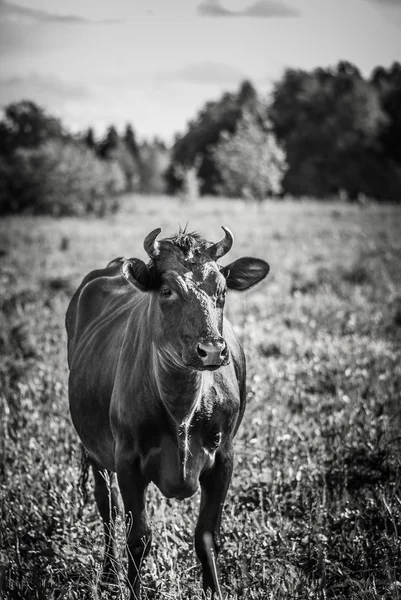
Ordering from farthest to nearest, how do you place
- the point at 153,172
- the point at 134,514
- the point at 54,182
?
the point at 153,172 → the point at 54,182 → the point at 134,514

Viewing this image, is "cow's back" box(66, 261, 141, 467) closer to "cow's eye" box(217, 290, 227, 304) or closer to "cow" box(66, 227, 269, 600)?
"cow" box(66, 227, 269, 600)

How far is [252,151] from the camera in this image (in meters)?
38.9

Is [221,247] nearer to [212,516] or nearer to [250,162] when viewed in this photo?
[212,516]

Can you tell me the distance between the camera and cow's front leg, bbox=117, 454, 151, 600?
327 cm

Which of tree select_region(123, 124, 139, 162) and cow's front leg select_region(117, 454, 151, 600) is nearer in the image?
cow's front leg select_region(117, 454, 151, 600)

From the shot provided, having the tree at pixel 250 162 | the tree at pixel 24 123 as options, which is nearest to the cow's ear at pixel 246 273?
the tree at pixel 250 162

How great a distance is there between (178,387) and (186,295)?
0.50 m

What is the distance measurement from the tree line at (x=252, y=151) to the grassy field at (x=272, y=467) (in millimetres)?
22527

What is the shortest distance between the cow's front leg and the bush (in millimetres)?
31327

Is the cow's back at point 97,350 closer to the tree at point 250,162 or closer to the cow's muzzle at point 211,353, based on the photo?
the cow's muzzle at point 211,353

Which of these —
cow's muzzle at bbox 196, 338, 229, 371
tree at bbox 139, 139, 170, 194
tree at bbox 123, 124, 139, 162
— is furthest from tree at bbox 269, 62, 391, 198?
cow's muzzle at bbox 196, 338, 229, 371

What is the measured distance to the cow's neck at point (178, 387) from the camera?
3.13m

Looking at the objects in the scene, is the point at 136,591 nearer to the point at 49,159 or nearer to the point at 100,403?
the point at 100,403

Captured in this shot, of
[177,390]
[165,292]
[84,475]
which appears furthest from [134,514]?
[84,475]
